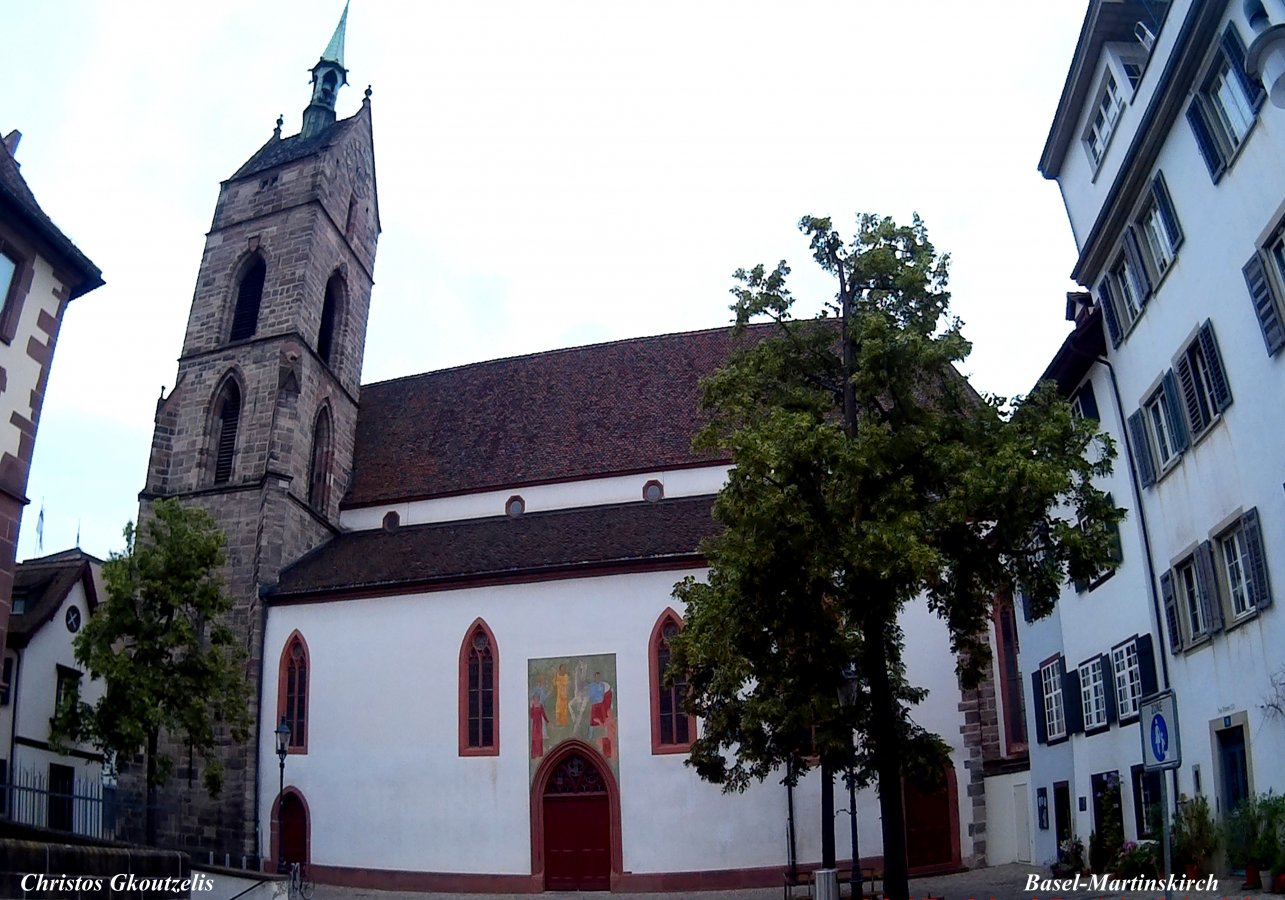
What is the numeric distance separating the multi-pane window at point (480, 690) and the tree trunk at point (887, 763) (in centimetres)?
1301

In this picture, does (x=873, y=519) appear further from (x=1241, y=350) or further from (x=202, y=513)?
(x=202, y=513)

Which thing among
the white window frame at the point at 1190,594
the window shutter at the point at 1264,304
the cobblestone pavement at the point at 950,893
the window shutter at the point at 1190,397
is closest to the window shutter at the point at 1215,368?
the window shutter at the point at 1190,397

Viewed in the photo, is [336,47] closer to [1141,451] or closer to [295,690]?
[295,690]

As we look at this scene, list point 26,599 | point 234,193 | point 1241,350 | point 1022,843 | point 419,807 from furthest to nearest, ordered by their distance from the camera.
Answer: point 234,193
point 26,599
point 419,807
point 1022,843
point 1241,350

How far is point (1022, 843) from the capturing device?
78.2 ft

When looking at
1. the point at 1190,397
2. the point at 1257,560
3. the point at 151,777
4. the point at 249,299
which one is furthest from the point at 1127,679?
the point at 249,299

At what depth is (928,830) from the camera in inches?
A: 958

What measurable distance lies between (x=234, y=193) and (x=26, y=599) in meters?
14.8

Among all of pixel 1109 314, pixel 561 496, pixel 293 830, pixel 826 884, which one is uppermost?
pixel 561 496

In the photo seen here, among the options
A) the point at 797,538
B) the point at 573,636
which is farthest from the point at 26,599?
the point at 797,538

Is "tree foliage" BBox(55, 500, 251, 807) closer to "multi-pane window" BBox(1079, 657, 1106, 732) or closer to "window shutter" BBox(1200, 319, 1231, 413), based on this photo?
"multi-pane window" BBox(1079, 657, 1106, 732)

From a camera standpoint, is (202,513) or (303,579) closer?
(202,513)

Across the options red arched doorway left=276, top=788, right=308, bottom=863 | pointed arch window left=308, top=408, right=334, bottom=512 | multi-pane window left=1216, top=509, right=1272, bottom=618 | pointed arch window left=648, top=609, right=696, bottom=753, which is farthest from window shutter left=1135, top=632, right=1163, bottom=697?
pointed arch window left=308, top=408, right=334, bottom=512

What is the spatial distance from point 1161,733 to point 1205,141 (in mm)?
8302
